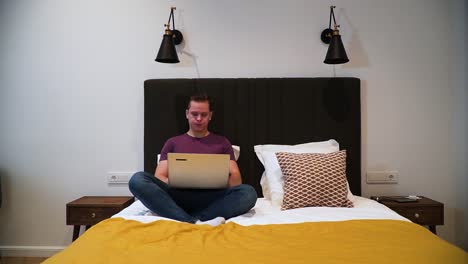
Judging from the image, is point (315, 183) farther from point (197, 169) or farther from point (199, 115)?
point (199, 115)

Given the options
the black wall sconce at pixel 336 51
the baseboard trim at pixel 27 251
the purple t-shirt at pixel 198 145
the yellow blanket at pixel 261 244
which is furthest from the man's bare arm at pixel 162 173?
the black wall sconce at pixel 336 51

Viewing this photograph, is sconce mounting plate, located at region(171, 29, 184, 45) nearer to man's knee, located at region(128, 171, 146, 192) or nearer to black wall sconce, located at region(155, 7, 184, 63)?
black wall sconce, located at region(155, 7, 184, 63)

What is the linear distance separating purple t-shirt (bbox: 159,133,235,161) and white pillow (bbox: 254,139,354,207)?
24 cm

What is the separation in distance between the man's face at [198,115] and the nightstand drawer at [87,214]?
758 mm

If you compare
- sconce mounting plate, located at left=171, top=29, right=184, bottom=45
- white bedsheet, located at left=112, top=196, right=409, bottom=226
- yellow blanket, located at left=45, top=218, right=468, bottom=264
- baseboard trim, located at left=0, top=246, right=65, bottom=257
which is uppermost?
sconce mounting plate, located at left=171, top=29, right=184, bottom=45

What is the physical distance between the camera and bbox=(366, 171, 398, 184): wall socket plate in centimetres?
245

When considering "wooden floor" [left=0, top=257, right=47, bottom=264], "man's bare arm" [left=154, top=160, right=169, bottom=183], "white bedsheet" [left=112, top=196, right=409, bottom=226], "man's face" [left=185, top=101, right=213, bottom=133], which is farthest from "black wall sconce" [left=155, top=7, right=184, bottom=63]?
"wooden floor" [left=0, top=257, right=47, bottom=264]

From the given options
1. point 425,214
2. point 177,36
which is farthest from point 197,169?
point 425,214

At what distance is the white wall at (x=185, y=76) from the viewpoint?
2.45 m

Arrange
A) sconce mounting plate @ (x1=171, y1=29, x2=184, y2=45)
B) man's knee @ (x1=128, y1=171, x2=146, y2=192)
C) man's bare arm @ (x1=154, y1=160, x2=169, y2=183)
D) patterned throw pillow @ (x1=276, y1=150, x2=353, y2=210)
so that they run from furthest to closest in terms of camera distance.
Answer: sconce mounting plate @ (x1=171, y1=29, x2=184, y2=45) → man's bare arm @ (x1=154, y1=160, x2=169, y2=183) → patterned throw pillow @ (x1=276, y1=150, x2=353, y2=210) → man's knee @ (x1=128, y1=171, x2=146, y2=192)

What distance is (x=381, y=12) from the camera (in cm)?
245

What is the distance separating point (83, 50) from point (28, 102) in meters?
0.57

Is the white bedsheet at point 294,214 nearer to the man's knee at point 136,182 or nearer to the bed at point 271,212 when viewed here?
the bed at point 271,212

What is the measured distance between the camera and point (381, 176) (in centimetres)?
245
